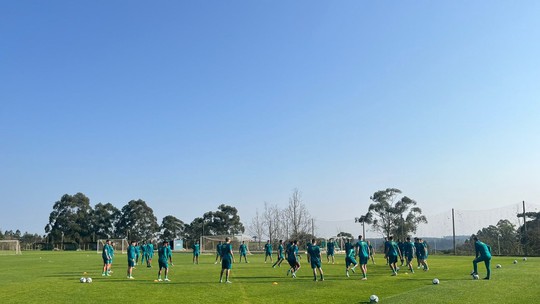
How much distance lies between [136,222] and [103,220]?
7207 mm

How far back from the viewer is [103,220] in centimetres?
9862

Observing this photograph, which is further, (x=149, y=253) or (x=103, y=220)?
(x=103, y=220)

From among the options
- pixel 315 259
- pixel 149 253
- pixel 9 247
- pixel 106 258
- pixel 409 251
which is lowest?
pixel 9 247

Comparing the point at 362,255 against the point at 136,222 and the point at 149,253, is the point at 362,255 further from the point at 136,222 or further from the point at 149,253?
the point at 136,222

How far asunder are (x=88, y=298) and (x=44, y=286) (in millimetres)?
5381

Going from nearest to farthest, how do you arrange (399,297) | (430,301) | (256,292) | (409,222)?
(430,301) → (399,297) → (256,292) → (409,222)

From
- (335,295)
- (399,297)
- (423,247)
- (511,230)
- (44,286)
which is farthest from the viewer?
(511,230)

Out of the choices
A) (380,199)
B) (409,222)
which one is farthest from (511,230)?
(380,199)

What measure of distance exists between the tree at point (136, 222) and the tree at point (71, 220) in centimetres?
703

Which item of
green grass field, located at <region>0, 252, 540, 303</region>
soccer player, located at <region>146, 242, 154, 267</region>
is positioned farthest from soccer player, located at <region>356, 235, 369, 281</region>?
soccer player, located at <region>146, 242, 154, 267</region>

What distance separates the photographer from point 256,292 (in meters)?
16.8

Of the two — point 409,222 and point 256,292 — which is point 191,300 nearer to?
point 256,292

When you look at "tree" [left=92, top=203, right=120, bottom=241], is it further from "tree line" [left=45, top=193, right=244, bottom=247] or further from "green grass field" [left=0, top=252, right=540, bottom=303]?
"green grass field" [left=0, top=252, right=540, bottom=303]

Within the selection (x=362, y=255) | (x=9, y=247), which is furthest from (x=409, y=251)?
(x=9, y=247)
